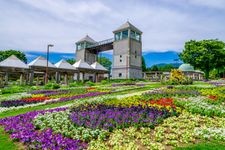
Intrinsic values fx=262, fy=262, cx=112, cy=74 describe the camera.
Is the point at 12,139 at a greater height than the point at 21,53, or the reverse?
the point at 21,53

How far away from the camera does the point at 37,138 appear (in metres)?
8.10

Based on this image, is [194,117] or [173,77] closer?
[194,117]

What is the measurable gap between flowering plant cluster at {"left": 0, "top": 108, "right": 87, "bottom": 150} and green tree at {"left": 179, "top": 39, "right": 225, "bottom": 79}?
179ft

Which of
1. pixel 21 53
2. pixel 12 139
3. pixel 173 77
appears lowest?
pixel 12 139

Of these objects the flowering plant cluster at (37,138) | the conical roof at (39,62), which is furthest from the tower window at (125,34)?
the flowering plant cluster at (37,138)

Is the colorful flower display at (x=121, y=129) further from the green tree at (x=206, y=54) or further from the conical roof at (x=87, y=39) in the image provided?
the conical roof at (x=87, y=39)

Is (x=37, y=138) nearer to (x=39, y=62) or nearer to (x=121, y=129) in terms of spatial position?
(x=121, y=129)

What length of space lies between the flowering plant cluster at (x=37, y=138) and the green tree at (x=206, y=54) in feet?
179

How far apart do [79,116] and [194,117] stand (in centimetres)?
466

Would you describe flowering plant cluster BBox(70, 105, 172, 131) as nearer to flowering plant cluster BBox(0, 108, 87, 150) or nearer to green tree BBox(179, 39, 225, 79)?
flowering plant cluster BBox(0, 108, 87, 150)

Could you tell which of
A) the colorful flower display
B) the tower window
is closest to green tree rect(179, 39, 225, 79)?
the tower window

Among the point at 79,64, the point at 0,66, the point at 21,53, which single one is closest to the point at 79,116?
the point at 0,66

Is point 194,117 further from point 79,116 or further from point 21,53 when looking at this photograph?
point 21,53

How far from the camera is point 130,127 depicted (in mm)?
8969
